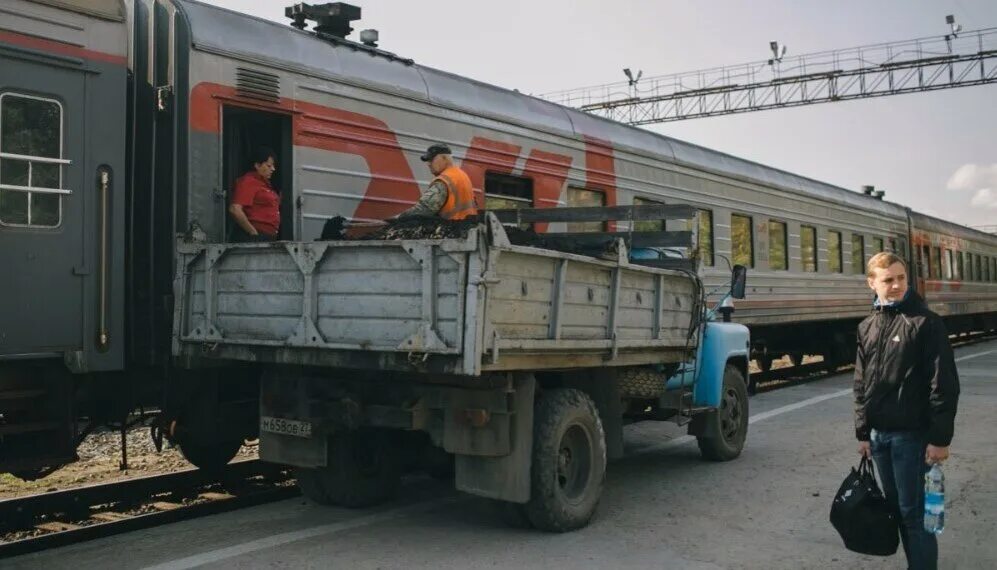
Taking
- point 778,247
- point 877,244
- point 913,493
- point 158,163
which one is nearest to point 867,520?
point 913,493

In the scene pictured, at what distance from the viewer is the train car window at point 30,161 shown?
561cm

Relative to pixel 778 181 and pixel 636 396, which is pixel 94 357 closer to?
pixel 636 396

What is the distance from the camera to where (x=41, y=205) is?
5.74 metres

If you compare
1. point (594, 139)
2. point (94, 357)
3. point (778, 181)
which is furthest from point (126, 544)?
point (778, 181)

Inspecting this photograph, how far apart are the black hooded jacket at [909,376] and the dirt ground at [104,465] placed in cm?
570

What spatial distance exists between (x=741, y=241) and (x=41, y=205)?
10.3m

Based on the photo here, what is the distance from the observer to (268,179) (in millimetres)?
6863

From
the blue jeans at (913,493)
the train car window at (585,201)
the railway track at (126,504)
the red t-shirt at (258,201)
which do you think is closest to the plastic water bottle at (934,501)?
the blue jeans at (913,493)

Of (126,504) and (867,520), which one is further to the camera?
(126,504)

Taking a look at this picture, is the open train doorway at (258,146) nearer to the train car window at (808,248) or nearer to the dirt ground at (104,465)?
the dirt ground at (104,465)

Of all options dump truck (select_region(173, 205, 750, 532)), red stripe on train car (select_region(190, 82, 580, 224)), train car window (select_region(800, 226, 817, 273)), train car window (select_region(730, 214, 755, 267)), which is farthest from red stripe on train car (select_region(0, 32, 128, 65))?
train car window (select_region(800, 226, 817, 273))

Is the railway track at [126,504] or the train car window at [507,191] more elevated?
the train car window at [507,191]

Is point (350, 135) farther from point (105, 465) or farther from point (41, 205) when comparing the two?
point (105, 465)

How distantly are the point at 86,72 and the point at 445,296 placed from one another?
2914 millimetres
